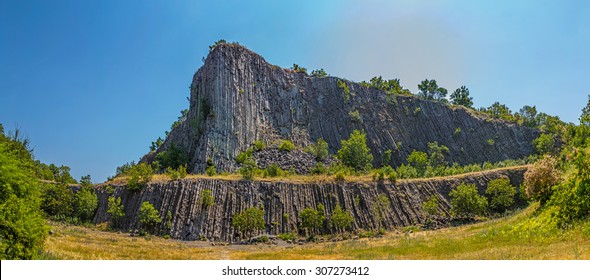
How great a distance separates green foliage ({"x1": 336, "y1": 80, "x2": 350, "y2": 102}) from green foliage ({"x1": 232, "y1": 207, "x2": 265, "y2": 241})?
50.7 m

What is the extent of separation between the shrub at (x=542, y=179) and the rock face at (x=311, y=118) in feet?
155

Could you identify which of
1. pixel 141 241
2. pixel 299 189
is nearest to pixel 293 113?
pixel 299 189

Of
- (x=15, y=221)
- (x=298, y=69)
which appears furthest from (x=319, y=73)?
(x=15, y=221)

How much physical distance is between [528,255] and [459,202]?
3764 centimetres

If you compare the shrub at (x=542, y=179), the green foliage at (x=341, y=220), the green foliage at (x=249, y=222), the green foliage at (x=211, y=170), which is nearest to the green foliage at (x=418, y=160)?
the green foliage at (x=341, y=220)

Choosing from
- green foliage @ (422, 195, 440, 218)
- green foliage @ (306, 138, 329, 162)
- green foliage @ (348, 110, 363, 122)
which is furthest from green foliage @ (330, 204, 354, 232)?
green foliage @ (348, 110, 363, 122)

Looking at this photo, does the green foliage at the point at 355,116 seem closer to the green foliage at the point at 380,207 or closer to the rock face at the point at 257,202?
the rock face at the point at 257,202

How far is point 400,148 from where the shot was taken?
91.1m

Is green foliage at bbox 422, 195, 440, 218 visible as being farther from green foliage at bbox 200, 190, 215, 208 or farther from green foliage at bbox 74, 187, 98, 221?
green foliage at bbox 74, 187, 98, 221

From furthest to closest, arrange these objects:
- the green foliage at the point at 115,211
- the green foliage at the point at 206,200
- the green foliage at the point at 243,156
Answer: the green foliage at the point at 243,156 < the green foliage at the point at 206,200 < the green foliage at the point at 115,211

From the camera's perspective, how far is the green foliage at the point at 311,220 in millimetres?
53156

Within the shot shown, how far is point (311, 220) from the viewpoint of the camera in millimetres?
53000

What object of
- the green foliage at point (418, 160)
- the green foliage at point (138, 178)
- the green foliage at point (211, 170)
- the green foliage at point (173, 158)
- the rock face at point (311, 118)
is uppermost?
the rock face at point (311, 118)

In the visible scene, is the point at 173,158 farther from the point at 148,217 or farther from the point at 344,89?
the point at 344,89
